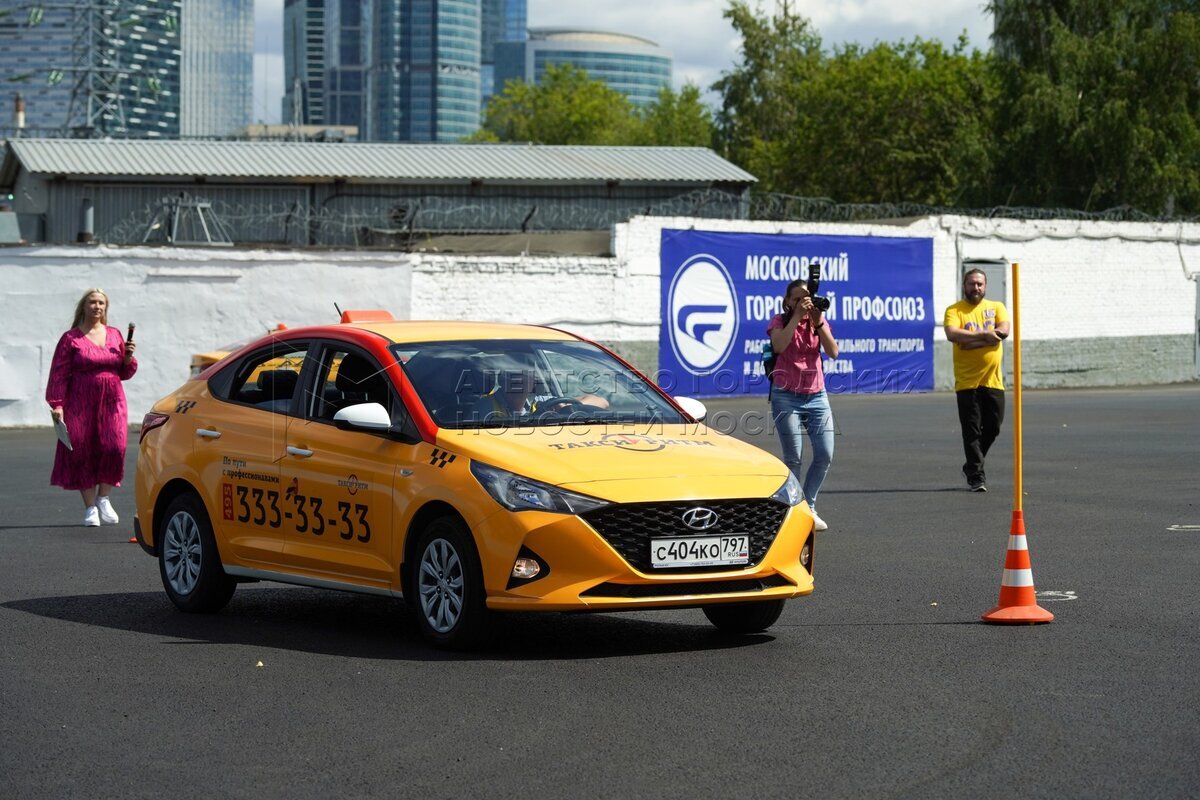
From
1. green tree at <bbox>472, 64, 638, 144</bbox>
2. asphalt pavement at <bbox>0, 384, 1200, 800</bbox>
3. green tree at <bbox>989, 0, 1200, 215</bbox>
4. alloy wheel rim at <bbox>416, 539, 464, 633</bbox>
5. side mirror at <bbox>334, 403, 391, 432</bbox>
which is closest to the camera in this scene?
asphalt pavement at <bbox>0, 384, 1200, 800</bbox>

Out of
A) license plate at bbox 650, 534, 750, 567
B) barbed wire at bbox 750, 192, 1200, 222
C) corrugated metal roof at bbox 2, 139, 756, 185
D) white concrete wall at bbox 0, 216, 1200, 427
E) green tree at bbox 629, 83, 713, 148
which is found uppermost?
green tree at bbox 629, 83, 713, 148

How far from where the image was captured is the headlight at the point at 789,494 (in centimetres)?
833

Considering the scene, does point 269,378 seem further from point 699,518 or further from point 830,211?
point 830,211

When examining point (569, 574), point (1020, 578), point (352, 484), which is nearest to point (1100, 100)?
point (1020, 578)

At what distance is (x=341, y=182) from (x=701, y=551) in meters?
41.8

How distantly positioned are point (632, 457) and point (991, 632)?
6.59 feet

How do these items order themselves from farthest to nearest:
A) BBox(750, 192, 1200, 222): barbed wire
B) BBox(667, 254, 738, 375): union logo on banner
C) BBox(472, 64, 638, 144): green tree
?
BBox(472, 64, 638, 144): green tree, BBox(750, 192, 1200, 222): barbed wire, BBox(667, 254, 738, 375): union logo on banner

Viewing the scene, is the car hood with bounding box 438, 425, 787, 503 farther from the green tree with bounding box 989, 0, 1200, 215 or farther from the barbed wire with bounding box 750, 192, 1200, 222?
the green tree with bounding box 989, 0, 1200, 215

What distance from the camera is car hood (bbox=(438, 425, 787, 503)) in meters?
7.96

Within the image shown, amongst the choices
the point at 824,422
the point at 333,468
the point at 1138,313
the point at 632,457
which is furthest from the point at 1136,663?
the point at 1138,313

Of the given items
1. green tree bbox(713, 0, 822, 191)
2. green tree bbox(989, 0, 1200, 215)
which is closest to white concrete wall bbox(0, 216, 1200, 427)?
green tree bbox(989, 0, 1200, 215)

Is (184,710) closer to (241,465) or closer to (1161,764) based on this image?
(241,465)

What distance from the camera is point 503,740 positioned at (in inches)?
254

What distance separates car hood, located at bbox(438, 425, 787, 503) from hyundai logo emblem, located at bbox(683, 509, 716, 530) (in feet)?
0.24
